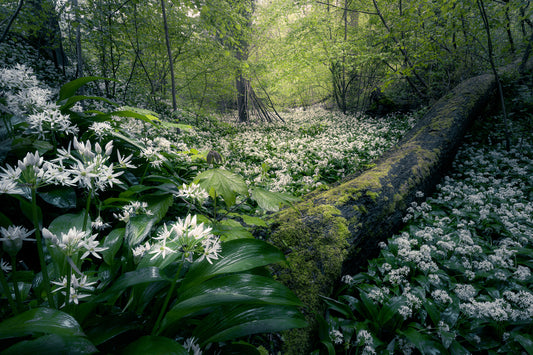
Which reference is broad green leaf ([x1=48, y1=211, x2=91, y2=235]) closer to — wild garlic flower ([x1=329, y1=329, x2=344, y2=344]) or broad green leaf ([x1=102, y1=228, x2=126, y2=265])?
broad green leaf ([x1=102, y1=228, x2=126, y2=265])

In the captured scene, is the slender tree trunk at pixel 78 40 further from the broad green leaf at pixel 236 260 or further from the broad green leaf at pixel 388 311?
the broad green leaf at pixel 388 311

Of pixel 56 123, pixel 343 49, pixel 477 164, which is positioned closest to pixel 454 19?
pixel 477 164

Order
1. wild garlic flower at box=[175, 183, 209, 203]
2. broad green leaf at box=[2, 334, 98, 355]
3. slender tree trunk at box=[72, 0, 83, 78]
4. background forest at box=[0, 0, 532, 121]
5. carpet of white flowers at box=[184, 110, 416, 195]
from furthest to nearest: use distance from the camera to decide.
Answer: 1. background forest at box=[0, 0, 532, 121]
2. slender tree trunk at box=[72, 0, 83, 78]
3. carpet of white flowers at box=[184, 110, 416, 195]
4. wild garlic flower at box=[175, 183, 209, 203]
5. broad green leaf at box=[2, 334, 98, 355]

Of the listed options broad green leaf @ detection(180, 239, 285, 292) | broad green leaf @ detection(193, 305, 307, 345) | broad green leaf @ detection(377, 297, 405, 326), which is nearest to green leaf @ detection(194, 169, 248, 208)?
broad green leaf @ detection(180, 239, 285, 292)

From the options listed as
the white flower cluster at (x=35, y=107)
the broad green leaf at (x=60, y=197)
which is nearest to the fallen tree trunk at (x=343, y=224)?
the broad green leaf at (x=60, y=197)

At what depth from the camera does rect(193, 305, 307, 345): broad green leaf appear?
814 mm

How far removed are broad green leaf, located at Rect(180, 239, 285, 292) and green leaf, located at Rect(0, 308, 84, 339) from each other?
362 millimetres

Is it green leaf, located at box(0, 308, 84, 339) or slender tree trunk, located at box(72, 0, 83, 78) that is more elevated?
slender tree trunk, located at box(72, 0, 83, 78)

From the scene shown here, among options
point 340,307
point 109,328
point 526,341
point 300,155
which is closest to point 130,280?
point 109,328

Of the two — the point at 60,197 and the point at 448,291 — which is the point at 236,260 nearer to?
the point at 60,197

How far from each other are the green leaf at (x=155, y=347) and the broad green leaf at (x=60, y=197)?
1.06 m

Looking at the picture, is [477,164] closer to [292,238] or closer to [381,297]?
[381,297]

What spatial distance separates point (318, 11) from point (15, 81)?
11462 millimetres

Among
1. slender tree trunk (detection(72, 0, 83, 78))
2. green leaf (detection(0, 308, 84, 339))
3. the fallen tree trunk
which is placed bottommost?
the fallen tree trunk
